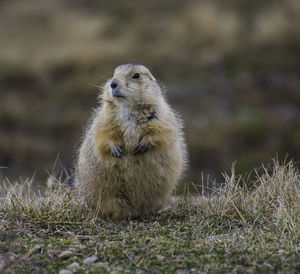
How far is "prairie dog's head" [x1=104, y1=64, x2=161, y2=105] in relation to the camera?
23.6 ft

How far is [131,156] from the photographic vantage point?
7.05 meters

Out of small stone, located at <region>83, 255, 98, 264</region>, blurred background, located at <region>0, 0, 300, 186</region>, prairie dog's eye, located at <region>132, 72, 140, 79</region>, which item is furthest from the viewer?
blurred background, located at <region>0, 0, 300, 186</region>

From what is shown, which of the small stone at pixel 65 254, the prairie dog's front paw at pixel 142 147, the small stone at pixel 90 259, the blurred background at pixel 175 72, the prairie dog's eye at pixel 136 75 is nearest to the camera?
the small stone at pixel 90 259

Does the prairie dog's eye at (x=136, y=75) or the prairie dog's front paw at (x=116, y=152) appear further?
the prairie dog's eye at (x=136, y=75)

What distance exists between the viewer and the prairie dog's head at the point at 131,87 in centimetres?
718

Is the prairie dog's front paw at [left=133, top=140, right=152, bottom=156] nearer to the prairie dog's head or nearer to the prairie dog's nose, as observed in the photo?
the prairie dog's head

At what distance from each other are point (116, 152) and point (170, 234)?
1339 mm

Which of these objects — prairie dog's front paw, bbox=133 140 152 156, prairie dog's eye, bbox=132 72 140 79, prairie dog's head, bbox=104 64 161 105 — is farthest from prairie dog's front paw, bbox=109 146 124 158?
prairie dog's eye, bbox=132 72 140 79

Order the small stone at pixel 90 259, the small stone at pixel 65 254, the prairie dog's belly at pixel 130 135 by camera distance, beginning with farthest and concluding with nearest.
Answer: the prairie dog's belly at pixel 130 135, the small stone at pixel 65 254, the small stone at pixel 90 259

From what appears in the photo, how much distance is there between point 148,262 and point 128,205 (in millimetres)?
1908

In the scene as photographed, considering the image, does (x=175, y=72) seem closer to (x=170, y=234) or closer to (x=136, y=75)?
(x=136, y=75)

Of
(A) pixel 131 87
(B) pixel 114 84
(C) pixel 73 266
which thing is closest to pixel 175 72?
(A) pixel 131 87

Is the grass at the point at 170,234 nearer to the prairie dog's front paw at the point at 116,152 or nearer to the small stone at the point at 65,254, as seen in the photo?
the small stone at the point at 65,254

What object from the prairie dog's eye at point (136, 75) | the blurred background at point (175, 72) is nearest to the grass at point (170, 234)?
the prairie dog's eye at point (136, 75)
